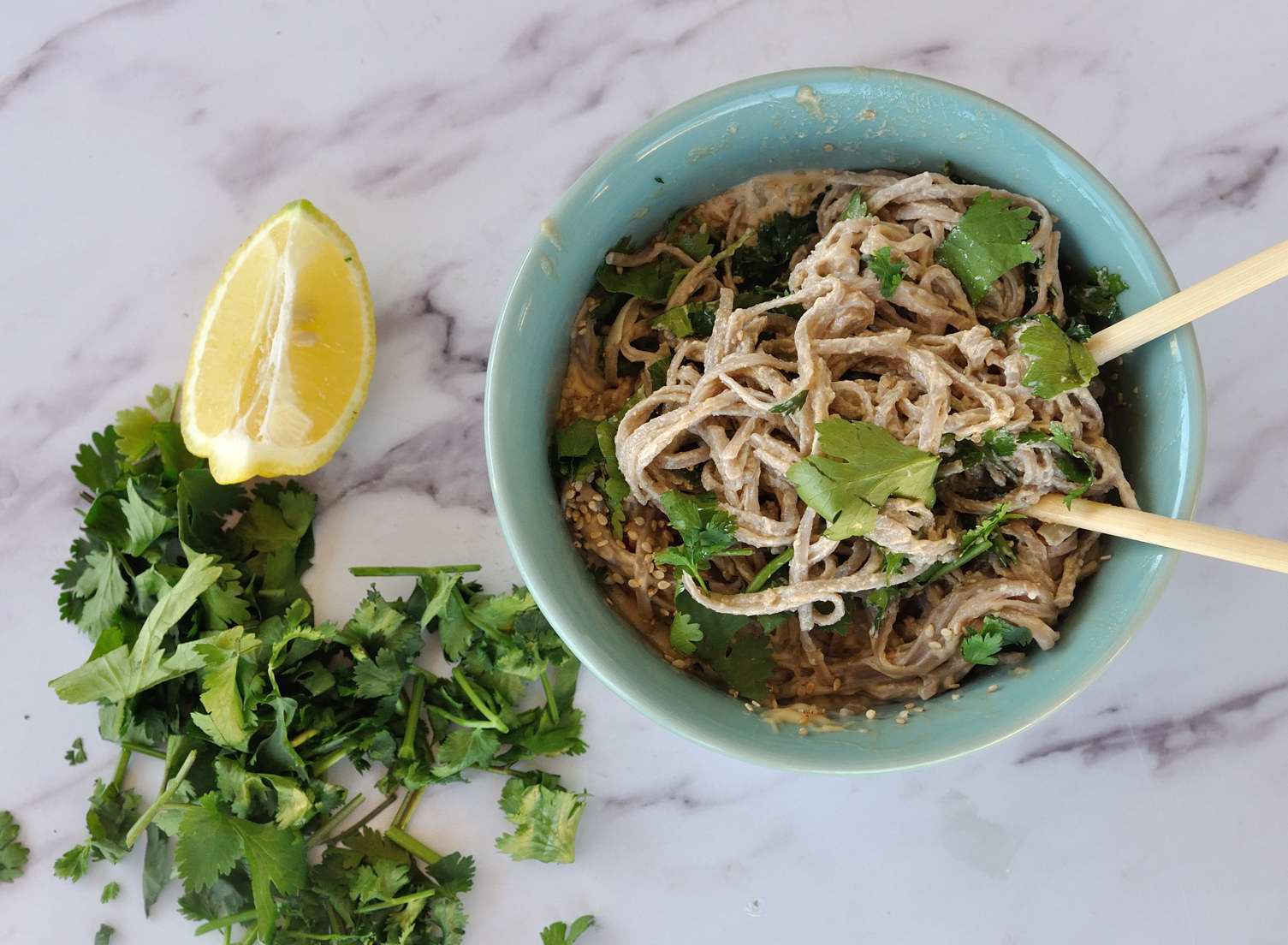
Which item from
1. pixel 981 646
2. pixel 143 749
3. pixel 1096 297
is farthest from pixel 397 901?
pixel 1096 297

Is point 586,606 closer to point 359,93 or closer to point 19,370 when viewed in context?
point 359,93

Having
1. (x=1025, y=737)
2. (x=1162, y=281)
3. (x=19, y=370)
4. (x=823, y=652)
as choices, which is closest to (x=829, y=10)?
(x=1162, y=281)

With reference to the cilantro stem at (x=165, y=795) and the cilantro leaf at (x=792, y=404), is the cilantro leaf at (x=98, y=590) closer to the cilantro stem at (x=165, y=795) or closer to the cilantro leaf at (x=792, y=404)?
the cilantro stem at (x=165, y=795)

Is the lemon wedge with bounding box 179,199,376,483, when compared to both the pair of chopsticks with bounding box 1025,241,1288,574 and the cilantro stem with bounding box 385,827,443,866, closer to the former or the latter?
the cilantro stem with bounding box 385,827,443,866

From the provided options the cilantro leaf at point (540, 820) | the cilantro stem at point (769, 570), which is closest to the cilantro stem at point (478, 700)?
the cilantro leaf at point (540, 820)

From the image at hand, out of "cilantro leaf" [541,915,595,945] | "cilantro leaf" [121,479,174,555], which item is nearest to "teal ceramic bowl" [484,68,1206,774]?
"cilantro leaf" [541,915,595,945]

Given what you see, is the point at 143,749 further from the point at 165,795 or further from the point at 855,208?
the point at 855,208
